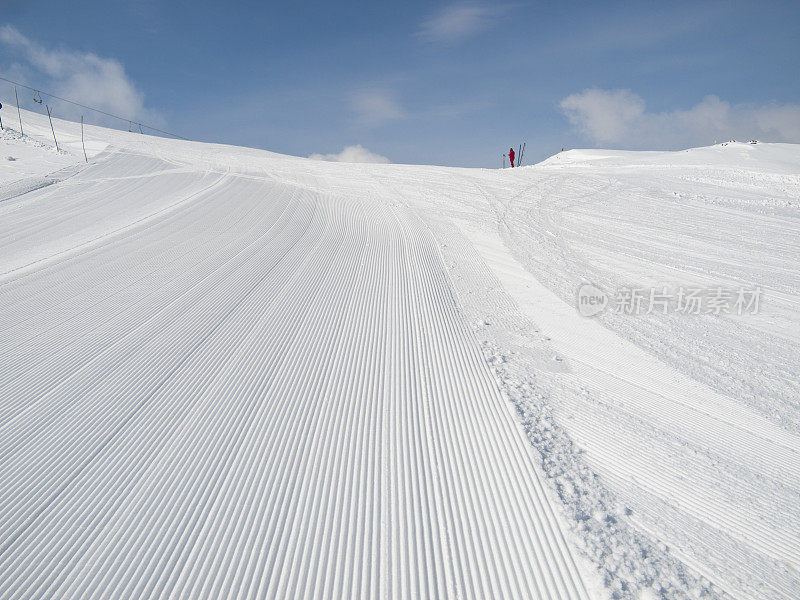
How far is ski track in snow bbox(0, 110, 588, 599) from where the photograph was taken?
2.44m

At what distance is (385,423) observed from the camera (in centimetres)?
364

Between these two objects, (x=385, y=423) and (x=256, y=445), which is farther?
(x=385, y=423)

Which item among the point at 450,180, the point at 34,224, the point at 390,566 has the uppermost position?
the point at 450,180

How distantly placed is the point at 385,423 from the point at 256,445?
103 centimetres

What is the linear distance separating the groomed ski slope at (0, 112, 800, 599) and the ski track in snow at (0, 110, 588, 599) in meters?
0.02

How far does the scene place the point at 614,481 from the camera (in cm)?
311

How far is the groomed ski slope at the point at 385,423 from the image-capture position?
2.48 metres

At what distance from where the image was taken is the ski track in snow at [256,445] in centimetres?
244

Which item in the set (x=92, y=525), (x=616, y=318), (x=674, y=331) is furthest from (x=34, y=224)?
(x=674, y=331)

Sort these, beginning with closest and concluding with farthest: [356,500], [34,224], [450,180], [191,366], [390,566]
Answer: [390,566] < [356,500] < [191,366] < [34,224] < [450,180]

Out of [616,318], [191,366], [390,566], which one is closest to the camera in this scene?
[390,566]

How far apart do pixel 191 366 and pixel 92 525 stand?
1.95 meters

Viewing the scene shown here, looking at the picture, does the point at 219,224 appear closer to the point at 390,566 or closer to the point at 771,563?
the point at 390,566

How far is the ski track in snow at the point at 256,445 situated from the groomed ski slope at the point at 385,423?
19mm
